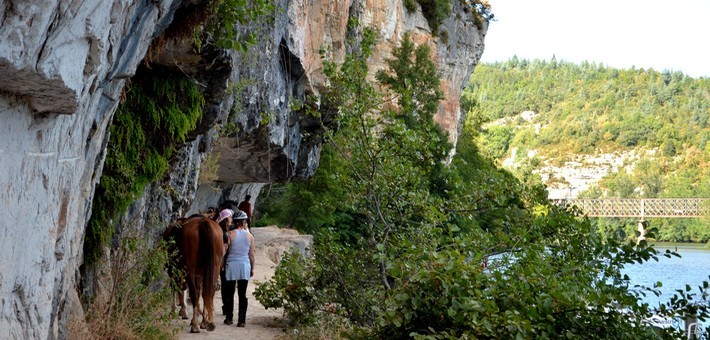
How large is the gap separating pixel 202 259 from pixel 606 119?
5222 inches

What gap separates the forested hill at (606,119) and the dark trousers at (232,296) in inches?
3541

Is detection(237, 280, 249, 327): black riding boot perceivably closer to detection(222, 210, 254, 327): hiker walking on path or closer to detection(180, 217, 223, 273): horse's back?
detection(222, 210, 254, 327): hiker walking on path

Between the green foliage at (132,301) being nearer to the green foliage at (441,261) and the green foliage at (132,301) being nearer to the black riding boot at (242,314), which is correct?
the black riding boot at (242,314)

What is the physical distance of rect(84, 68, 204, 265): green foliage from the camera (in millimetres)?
9562

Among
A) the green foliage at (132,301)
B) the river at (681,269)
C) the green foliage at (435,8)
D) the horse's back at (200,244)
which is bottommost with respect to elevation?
the river at (681,269)

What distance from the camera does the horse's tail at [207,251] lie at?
1109 cm

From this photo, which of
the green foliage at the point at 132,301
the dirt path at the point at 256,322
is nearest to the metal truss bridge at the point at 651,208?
the dirt path at the point at 256,322

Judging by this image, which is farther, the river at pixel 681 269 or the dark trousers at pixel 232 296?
the river at pixel 681 269

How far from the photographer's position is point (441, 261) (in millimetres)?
6852

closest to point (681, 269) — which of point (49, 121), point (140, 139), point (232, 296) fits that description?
point (232, 296)

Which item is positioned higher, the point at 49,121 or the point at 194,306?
the point at 49,121

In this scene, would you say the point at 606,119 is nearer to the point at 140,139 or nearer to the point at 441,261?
the point at 140,139

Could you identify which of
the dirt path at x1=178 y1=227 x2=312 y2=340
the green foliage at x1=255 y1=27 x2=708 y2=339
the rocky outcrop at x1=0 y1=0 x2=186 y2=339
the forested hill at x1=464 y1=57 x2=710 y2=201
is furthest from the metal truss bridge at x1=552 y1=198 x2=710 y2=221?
the rocky outcrop at x1=0 y1=0 x2=186 y2=339

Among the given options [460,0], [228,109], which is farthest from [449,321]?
[460,0]
